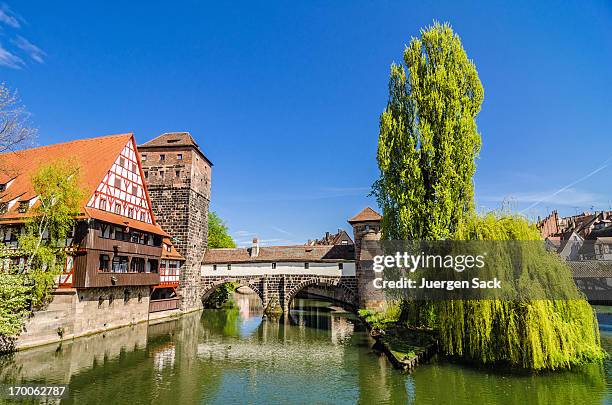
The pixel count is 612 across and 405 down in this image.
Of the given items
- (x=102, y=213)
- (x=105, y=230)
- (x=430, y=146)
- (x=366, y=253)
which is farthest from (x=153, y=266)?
(x=430, y=146)

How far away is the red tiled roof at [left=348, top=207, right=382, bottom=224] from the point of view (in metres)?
30.0

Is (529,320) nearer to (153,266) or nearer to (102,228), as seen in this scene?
(102,228)

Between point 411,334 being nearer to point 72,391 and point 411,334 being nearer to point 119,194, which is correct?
point 72,391

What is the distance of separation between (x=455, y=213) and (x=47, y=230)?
19400 mm

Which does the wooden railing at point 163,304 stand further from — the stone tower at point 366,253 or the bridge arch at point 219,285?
the stone tower at point 366,253

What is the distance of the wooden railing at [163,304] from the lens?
27.0 meters

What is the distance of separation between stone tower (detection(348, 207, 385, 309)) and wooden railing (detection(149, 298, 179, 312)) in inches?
565

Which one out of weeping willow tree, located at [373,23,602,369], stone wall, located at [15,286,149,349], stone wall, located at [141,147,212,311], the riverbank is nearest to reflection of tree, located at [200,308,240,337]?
stone wall, located at [141,147,212,311]

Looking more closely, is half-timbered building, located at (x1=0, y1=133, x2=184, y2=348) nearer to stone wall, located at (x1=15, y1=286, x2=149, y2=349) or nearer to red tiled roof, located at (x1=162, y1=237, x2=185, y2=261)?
stone wall, located at (x1=15, y1=286, x2=149, y2=349)

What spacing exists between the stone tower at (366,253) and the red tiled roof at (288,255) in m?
1.25

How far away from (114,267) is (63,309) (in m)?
3.64

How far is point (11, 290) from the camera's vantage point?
46.7 ft

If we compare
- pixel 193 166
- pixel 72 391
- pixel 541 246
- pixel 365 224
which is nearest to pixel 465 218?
pixel 541 246

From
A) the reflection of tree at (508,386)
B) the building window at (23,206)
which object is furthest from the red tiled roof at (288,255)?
the reflection of tree at (508,386)
